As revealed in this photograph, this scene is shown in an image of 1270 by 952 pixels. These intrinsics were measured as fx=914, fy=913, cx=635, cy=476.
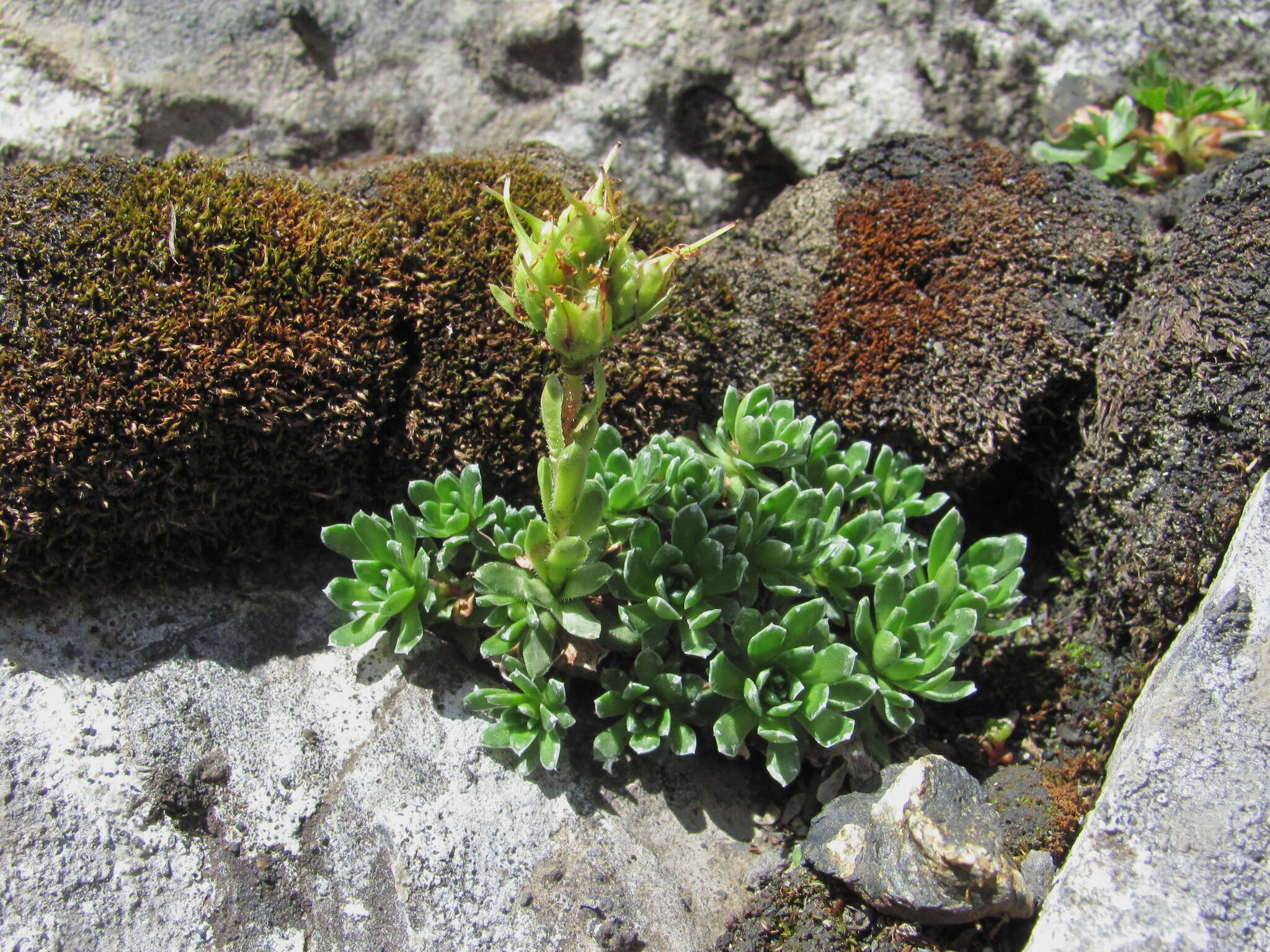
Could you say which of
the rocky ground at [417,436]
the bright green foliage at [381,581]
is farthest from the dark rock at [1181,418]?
the bright green foliage at [381,581]

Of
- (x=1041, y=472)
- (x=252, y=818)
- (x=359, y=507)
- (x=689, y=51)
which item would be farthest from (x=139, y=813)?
(x=689, y=51)

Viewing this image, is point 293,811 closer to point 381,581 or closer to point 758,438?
point 381,581

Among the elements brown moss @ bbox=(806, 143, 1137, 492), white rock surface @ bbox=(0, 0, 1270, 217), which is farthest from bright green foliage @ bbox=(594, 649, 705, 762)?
white rock surface @ bbox=(0, 0, 1270, 217)

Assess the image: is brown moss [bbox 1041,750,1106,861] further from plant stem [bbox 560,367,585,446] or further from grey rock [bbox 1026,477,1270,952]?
plant stem [bbox 560,367,585,446]

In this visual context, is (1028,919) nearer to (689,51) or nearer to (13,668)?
(13,668)

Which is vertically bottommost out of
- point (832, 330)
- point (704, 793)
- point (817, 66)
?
point (704, 793)

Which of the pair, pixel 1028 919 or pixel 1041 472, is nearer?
pixel 1028 919
